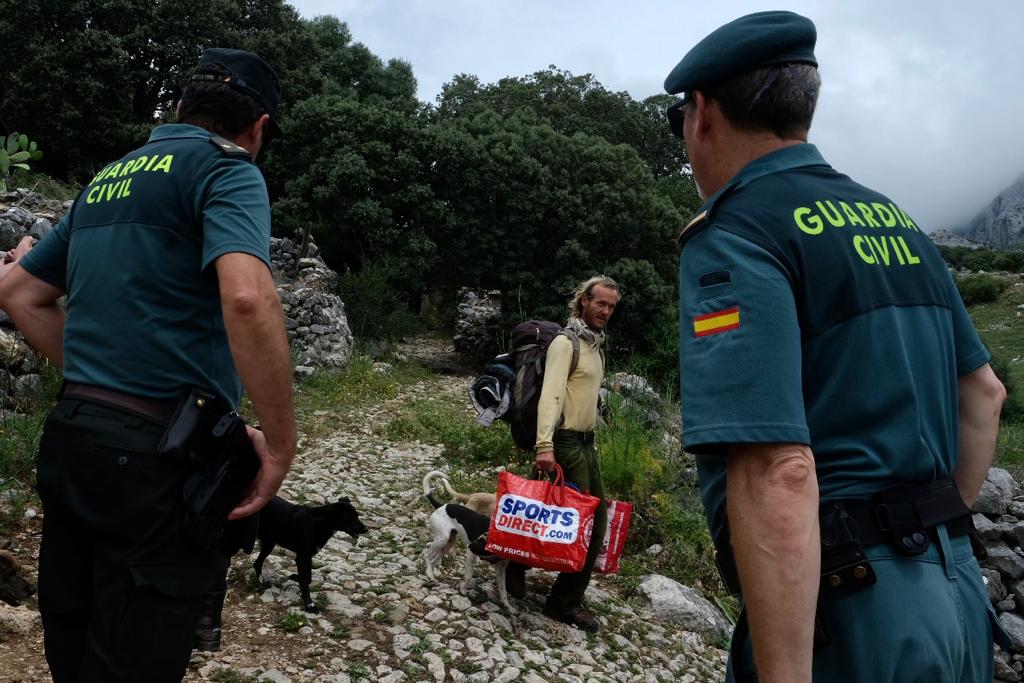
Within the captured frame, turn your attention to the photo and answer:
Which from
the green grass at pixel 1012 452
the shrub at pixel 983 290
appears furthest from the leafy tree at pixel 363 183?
the shrub at pixel 983 290

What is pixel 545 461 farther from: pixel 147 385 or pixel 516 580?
pixel 147 385

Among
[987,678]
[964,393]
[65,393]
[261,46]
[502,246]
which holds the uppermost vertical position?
[261,46]

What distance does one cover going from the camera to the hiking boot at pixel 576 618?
4879mm

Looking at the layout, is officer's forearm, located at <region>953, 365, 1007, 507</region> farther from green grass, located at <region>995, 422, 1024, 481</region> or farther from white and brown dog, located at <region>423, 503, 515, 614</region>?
green grass, located at <region>995, 422, 1024, 481</region>

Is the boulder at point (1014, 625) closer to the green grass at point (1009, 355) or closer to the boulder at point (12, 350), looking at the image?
the green grass at point (1009, 355)

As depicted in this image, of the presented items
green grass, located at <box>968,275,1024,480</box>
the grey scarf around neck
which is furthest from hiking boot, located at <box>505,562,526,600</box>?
green grass, located at <box>968,275,1024,480</box>

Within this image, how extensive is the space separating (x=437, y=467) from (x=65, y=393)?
20.7ft

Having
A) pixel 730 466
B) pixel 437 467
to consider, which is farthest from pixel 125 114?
pixel 730 466

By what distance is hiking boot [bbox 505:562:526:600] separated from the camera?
16.6 feet

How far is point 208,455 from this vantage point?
192 cm

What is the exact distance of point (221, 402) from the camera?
1.97 meters

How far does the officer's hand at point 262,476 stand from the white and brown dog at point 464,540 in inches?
115

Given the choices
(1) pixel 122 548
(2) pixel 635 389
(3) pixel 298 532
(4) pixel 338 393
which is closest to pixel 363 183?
(4) pixel 338 393

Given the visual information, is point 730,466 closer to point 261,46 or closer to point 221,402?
point 221,402
